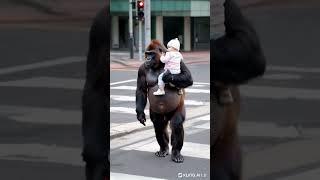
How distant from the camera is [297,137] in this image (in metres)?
2.65

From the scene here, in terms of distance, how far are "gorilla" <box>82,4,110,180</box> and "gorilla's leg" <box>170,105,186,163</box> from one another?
46.7 inches

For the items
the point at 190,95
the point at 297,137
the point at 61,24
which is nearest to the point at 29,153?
the point at 61,24

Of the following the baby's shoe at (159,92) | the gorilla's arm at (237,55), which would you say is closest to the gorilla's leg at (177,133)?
the baby's shoe at (159,92)

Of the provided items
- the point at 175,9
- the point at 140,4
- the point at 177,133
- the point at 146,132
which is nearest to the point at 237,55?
the point at 177,133

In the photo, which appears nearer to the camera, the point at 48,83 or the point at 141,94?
the point at 48,83

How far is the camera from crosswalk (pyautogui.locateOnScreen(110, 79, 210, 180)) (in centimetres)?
389

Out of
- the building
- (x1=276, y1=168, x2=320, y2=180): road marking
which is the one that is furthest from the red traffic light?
(x1=276, y1=168, x2=320, y2=180): road marking

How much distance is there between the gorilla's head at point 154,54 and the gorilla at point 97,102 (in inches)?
53.5

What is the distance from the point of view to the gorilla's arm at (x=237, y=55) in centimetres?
255

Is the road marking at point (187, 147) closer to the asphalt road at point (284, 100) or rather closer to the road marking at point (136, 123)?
the road marking at point (136, 123)

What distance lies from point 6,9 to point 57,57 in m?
0.34

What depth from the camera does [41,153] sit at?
2.65 m

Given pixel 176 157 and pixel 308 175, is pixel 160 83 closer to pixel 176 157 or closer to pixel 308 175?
pixel 176 157

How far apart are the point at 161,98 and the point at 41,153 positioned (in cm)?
167
